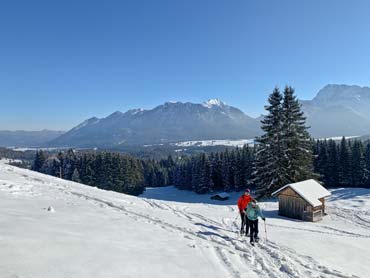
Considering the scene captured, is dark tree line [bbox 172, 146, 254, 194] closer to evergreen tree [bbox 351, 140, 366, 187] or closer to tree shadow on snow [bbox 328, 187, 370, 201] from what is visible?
evergreen tree [bbox 351, 140, 366, 187]

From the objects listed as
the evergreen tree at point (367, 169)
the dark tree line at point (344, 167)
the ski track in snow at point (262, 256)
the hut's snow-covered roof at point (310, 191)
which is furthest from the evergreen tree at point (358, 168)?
the ski track in snow at point (262, 256)

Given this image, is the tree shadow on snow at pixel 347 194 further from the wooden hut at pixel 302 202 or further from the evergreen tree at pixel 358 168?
the evergreen tree at pixel 358 168

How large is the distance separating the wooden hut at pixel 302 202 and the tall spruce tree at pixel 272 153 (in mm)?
7099

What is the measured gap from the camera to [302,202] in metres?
30.0

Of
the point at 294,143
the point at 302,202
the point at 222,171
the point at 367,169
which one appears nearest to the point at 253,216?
the point at 302,202

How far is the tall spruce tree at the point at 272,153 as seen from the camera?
39.6m

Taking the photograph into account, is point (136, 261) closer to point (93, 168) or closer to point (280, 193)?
point (280, 193)

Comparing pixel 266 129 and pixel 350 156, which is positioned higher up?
pixel 266 129

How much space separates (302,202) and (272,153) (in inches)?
444

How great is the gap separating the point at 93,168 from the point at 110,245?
253 ft

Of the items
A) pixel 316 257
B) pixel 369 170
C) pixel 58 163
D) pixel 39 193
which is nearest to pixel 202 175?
pixel 369 170

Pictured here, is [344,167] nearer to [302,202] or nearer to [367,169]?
[367,169]

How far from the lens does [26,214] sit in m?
12.9

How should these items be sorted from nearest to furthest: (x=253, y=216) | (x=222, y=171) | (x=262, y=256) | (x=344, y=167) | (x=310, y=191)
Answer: (x=262, y=256), (x=253, y=216), (x=310, y=191), (x=344, y=167), (x=222, y=171)
